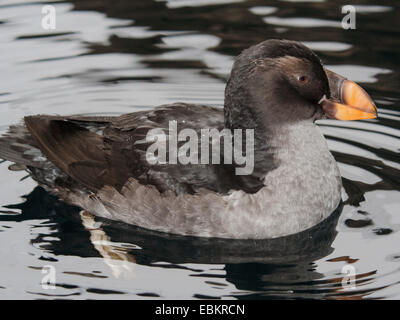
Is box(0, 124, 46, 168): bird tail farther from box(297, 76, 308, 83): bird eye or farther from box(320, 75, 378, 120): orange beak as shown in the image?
box(320, 75, 378, 120): orange beak

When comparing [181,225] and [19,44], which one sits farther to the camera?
[19,44]

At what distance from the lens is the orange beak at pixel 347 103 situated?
21.2ft

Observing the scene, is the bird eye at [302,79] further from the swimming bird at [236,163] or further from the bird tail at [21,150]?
the bird tail at [21,150]

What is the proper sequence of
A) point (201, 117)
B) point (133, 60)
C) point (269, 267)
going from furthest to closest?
point (133, 60) → point (201, 117) → point (269, 267)

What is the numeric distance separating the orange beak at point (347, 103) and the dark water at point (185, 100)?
2.32ft

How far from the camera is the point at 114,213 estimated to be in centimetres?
666

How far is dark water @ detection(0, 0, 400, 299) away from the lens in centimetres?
585

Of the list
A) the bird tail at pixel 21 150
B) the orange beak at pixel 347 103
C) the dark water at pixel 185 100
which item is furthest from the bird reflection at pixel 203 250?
the orange beak at pixel 347 103

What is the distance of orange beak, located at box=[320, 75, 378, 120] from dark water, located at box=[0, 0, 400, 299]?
27.8 inches

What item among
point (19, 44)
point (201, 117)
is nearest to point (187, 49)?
point (19, 44)

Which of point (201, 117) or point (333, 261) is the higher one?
point (201, 117)

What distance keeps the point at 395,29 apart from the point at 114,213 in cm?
418

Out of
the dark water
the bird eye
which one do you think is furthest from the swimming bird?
the dark water

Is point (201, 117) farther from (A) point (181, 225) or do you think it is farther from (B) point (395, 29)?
(B) point (395, 29)
